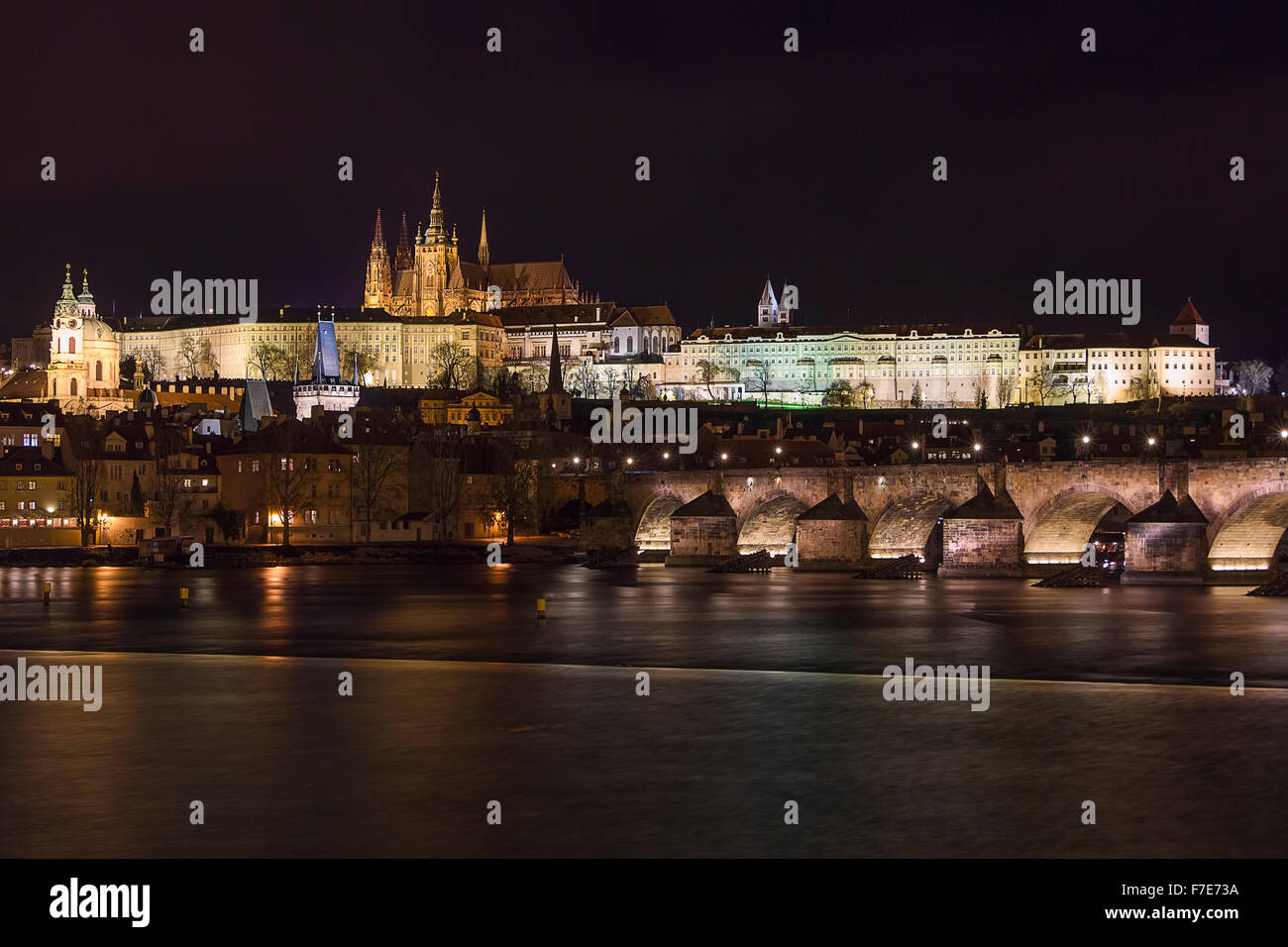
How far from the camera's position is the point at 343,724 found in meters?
22.7

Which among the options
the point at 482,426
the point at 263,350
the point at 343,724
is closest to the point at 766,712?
the point at 343,724

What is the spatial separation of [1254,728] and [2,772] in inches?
620

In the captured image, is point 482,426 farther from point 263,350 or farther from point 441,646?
point 441,646

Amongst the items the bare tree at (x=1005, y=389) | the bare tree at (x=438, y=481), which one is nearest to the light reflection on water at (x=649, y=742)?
the bare tree at (x=438, y=481)

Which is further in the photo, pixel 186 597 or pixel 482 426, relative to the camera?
pixel 482 426

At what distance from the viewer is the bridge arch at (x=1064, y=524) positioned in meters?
54.8

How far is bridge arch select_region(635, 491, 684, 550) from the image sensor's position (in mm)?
75750

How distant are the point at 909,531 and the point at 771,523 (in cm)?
782

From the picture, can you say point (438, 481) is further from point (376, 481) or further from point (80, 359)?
point (80, 359)

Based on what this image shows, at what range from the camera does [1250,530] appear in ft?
166

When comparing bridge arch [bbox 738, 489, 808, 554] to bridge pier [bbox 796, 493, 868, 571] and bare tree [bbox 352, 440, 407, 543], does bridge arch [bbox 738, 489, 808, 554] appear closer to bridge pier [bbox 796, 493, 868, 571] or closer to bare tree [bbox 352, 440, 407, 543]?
bridge pier [bbox 796, 493, 868, 571]

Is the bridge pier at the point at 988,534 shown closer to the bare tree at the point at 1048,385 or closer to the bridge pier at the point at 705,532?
the bridge pier at the point at 705,532

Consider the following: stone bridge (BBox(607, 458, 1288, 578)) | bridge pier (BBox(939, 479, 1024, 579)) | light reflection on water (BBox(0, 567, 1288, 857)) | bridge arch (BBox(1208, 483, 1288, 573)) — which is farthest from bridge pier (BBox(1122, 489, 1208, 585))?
light reflection on water (BBox(0, 567, 1288, 857))

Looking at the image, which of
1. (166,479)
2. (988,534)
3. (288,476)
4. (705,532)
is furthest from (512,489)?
(988,534)
